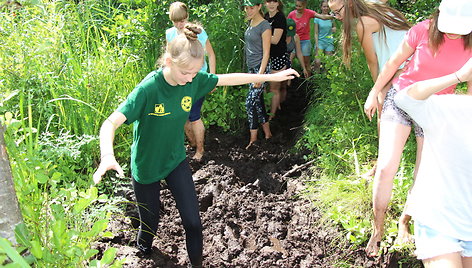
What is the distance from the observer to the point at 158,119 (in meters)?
3.24

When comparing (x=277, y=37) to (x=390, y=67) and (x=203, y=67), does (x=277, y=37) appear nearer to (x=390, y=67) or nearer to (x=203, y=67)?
(x=203, y=67)

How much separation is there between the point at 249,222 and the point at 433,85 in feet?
7.89

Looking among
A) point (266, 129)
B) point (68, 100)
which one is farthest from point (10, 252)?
point (266, 129)

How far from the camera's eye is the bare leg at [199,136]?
5.66 metres

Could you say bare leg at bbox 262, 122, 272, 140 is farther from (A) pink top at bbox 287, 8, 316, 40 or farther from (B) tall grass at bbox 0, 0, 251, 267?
(A) pink top at bbox 287, 8, 316, 40

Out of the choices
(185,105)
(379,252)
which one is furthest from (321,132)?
(185,105)

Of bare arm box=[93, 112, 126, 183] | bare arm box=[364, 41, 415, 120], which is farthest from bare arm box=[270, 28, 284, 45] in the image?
bare arm box=[93, 112, 126, 183]

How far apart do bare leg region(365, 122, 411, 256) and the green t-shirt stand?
129 cm

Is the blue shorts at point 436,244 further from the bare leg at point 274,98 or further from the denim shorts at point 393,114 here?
the bare leg at point 274,98

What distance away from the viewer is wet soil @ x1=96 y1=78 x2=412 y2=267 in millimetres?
3938

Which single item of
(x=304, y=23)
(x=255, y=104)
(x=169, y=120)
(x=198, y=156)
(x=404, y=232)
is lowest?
(x=198, y=156)

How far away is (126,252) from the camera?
3895 millimetres

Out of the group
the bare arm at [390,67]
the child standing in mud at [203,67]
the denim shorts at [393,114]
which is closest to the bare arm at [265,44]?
the child standing in mud at [203,67]

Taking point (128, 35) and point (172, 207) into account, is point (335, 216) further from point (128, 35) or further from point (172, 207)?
point (128, 35)
